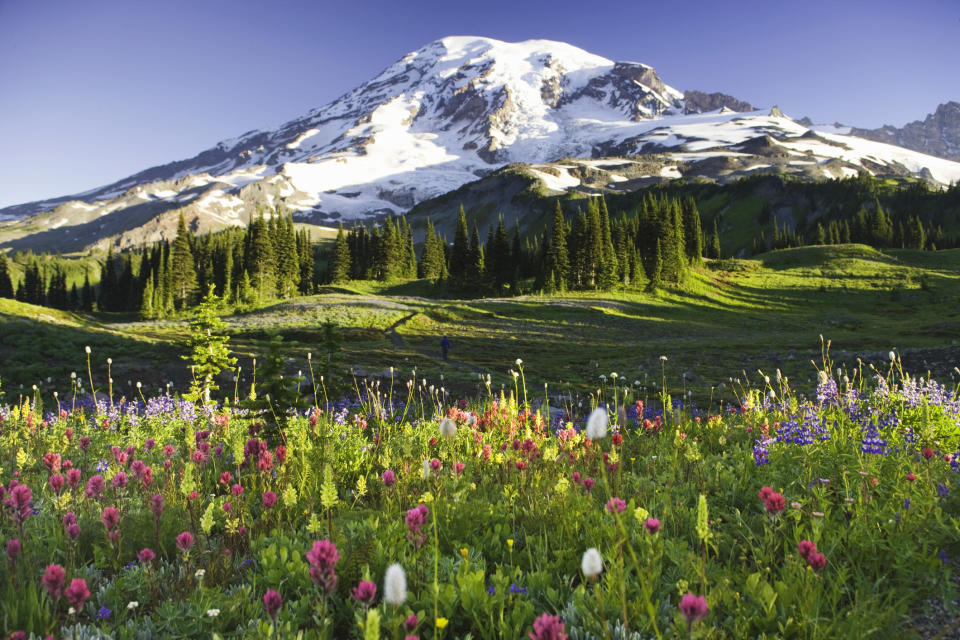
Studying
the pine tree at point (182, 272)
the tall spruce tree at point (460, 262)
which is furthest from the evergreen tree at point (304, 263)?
the tall spruce tree at point (460, 262)

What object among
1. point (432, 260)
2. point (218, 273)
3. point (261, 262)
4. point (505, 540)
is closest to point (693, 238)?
point (432, 260)

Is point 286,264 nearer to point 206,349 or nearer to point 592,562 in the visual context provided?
point 206,349

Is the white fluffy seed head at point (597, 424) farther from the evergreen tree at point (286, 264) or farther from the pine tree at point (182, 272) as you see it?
the pine tree at point (182, 272)

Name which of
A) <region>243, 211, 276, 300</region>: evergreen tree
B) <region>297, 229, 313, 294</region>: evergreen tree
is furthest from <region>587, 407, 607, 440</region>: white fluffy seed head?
<region>297, 229, 313, 294</region>: evergreen tree

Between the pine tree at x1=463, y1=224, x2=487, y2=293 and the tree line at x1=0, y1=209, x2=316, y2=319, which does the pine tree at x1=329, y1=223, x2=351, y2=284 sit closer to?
the tree line at x1=0, y1=209, x2=316, y2=319

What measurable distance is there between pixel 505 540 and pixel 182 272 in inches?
4203

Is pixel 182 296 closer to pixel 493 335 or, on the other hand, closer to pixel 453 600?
pixel 493 335

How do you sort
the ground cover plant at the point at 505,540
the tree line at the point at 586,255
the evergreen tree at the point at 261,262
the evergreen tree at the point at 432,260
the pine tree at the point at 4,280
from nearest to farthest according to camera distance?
1. the ground cover plant at the point at 505,540
2. the tree line at the point at 586,255
3. the evergreen tree at the point at 261,262
4. the evergreen tree at the point at 432,260
5. the pine tree at the point at 4,280

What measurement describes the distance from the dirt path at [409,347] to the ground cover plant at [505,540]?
1455 cm

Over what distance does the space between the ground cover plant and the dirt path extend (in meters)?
14.6

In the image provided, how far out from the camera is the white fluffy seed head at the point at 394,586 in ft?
5.41

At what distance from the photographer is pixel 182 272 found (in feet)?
304

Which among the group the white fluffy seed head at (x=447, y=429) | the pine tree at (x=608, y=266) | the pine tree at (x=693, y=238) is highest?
the pine tree at (x=693, y=238)

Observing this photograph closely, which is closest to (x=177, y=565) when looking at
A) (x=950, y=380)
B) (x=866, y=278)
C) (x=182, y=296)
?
(x=950, y=380)
